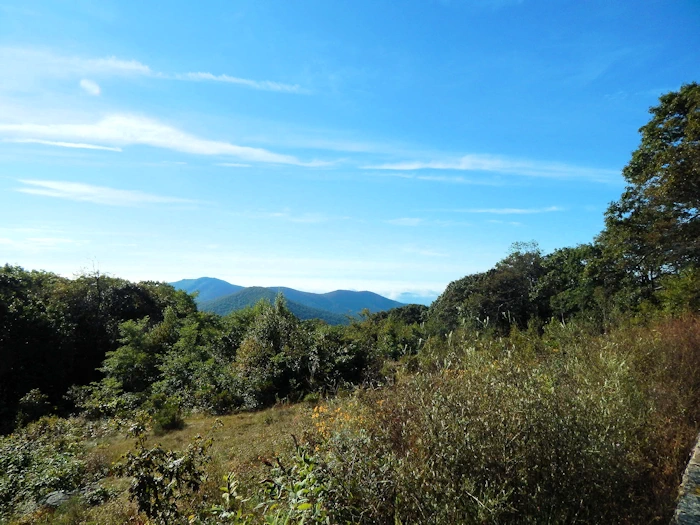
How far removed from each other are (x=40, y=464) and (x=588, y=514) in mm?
8809

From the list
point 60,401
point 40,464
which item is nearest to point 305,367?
point 40,464

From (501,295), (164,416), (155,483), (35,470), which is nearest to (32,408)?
(164,416)

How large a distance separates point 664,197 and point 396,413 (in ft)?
38.6

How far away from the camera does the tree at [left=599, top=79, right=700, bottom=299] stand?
980cm

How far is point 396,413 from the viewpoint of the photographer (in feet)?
9.75

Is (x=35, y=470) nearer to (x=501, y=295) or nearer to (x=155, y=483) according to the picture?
(x=155, y=483)

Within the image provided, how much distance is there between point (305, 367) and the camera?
13383mm

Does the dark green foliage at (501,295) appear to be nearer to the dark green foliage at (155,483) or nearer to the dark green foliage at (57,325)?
the dark green foliage at (57,325)

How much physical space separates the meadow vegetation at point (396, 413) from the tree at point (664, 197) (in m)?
0.07

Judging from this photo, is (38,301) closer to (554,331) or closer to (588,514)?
(554,331)

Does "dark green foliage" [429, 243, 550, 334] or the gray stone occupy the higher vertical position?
"dark green foliage" [429, 243, 550, 334]

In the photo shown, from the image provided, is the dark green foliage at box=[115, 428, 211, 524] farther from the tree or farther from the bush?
the tree

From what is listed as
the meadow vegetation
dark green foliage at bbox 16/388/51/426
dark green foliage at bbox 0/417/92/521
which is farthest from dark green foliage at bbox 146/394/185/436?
dark green foliage at bbox 16/388/51/426

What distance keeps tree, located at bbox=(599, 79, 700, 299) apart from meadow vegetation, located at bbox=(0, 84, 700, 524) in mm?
67
